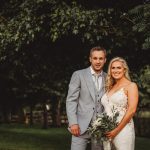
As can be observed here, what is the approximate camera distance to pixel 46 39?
57.6 ft

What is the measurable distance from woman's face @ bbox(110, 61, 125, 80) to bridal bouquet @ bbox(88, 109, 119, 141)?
63 cm

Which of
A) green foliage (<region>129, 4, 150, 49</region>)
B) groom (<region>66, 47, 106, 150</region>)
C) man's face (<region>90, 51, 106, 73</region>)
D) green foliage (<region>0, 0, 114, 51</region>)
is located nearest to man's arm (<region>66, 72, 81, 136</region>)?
groom (<region>66, 47, 106, 150</region>)

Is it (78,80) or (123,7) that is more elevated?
(123,7)

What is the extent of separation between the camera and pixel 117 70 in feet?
27.2

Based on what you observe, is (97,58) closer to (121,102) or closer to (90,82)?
(90,82)

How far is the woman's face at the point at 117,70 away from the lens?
8.24 metres

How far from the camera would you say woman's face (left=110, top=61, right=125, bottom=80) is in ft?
27.0

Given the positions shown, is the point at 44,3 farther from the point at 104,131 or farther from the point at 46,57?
the point at 104,131

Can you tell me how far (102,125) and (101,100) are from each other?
1.82 feet

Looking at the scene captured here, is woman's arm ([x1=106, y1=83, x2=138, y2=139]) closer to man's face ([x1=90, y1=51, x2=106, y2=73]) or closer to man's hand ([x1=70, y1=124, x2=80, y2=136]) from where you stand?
man's hand ([x1=70, y1=124, x2=80, y2=136])

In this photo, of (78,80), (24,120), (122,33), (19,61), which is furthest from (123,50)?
(24,120)

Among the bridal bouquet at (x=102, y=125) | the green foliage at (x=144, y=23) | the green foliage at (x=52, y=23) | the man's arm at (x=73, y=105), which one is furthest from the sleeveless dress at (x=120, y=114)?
the green foliage at (x=52, y=23)

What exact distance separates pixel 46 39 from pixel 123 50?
8.60 ft

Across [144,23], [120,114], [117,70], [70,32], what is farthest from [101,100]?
[70,32]
